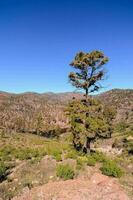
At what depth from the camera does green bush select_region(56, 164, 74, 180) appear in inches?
781

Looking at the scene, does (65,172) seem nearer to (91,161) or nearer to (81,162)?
(81,162)

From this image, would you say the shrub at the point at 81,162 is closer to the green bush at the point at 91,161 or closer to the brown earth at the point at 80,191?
the green bush at the point at 91,161

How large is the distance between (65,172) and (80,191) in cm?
266

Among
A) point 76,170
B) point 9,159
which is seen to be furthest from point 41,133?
point 76,170

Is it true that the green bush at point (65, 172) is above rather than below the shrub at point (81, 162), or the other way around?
below

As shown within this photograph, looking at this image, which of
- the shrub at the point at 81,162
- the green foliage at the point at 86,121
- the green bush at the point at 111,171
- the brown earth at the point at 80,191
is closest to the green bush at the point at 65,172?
the brown earth at the point at 80,191

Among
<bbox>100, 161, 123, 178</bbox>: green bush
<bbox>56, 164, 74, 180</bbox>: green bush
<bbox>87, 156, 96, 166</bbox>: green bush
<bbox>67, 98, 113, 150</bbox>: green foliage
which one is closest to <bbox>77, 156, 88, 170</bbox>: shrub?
<bbox>87, 156, 96, 166</bbox>: green bush

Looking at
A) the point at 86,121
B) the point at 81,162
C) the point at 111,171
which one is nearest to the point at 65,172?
the point at 81,162

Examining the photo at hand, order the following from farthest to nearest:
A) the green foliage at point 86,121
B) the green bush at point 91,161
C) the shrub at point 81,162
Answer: the green foliage at point 86,121 → the green bush at point 91,161 → the shrub at point 81,162

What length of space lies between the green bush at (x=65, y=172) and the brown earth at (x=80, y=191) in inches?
19.2

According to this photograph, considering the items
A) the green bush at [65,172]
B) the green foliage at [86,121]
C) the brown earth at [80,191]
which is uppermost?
the green foliage at [86,121]

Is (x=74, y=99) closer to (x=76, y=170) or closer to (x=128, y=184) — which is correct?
(x=76, y=170)

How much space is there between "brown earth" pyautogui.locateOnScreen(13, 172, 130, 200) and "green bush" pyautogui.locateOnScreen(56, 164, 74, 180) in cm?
49

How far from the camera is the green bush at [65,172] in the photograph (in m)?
19.8
